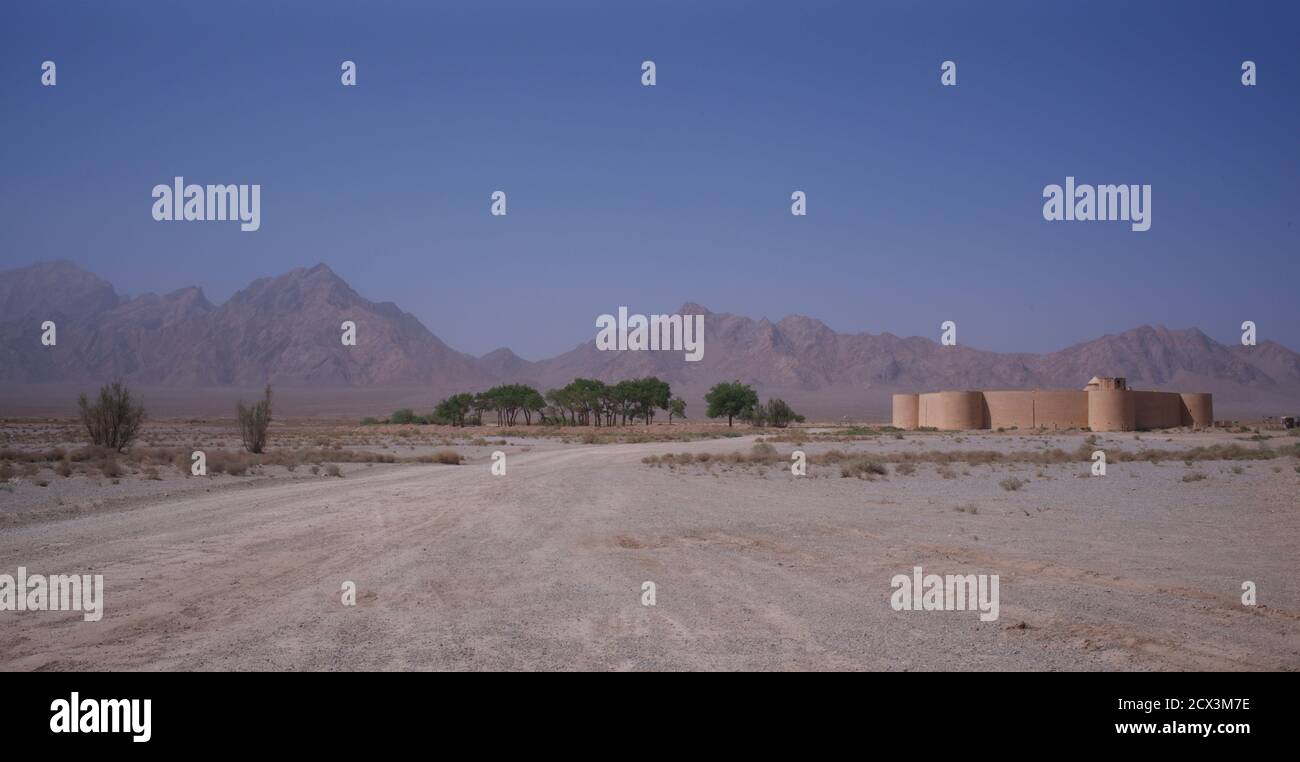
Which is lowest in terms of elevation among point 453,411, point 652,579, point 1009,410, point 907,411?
point 453,411

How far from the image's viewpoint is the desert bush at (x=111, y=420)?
34.9 meters

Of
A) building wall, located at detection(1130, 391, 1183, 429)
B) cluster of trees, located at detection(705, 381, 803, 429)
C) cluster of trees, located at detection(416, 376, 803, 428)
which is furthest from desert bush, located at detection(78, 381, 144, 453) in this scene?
cluster of trees, located at detection(705, 381, 803, 429)

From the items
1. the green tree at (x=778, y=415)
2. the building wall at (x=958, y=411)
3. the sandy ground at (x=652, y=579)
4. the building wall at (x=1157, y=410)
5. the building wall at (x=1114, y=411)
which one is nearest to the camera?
the sandy ground at (x=652, y=579)

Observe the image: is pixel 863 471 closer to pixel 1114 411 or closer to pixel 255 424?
pixel 255 424

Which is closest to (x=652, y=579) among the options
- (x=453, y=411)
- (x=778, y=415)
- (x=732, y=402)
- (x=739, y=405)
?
(x=778, y=415)

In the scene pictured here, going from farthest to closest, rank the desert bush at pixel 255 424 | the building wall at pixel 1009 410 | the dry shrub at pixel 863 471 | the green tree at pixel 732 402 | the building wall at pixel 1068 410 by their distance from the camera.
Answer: the green tree at pixel 732 402, the building wall at pixel 1009 410, the building wall at pixel 1068 410, the desert bush at pixel 255 424, the dry shrub at pixel 863 471

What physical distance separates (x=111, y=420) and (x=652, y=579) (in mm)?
32706

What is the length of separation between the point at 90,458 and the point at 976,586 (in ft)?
100

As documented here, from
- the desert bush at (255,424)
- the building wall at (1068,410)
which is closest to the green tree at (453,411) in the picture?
the building wall at (1068,410)

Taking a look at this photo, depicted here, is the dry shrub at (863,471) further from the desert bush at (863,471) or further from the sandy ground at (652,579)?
the sandy ground at (652,579)

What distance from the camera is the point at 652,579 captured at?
10.8m

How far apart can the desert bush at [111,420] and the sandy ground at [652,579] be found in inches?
611
